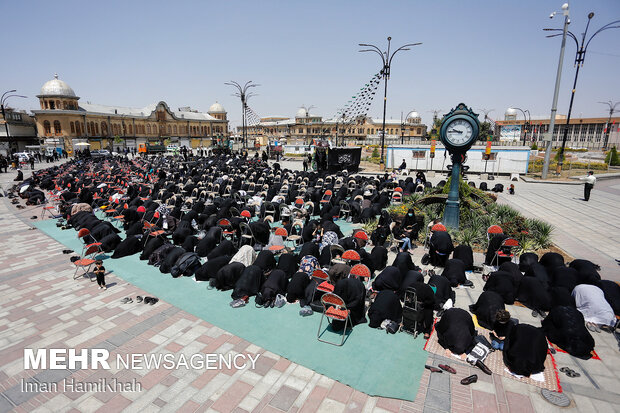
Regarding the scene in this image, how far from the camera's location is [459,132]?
12.1 metres

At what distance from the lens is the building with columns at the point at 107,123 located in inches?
2463

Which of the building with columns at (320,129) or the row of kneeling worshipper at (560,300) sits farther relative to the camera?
the building with columns at (320,129)

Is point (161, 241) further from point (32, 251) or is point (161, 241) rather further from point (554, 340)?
point (554, 340)

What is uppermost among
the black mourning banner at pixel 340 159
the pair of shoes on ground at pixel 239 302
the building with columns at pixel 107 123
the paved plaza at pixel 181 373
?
the building with columns at pixel 107 123

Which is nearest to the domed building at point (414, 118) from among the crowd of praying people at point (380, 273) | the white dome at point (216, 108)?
the white dome at point (216, 108)

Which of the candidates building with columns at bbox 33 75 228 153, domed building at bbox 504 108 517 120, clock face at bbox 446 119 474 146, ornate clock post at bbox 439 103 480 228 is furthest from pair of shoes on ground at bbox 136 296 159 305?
domed building at bbox 504 108 517 120

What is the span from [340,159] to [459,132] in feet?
70.6

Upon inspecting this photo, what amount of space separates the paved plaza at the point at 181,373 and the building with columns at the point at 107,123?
50207mm

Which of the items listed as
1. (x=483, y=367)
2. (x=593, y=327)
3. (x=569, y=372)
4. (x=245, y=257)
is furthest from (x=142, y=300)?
(x=593, y=327)

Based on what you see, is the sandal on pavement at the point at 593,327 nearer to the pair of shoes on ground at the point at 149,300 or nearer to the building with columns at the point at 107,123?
the pair of shoes on ground at the point at 149,300

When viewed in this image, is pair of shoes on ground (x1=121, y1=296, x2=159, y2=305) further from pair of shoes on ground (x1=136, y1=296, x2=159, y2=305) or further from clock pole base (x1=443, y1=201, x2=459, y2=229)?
clock pole base (x1=443, y1=201, x2=459, y2=229)

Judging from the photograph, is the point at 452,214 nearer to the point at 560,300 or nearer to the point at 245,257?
the point at 560,300

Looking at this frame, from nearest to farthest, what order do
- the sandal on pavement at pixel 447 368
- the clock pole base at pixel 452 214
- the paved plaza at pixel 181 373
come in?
the paved plaza at pixel 181 373
the sandal on pavement at pixel 447 368
the clock pole base at pixel 452 214

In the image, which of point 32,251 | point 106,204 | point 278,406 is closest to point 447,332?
point 278,406
